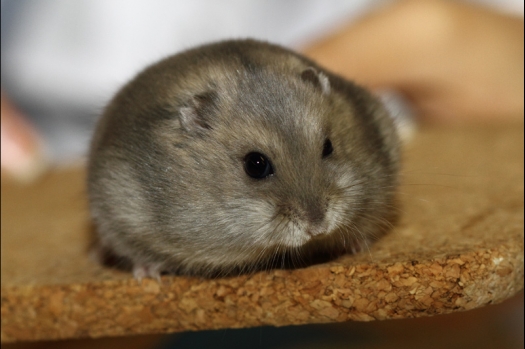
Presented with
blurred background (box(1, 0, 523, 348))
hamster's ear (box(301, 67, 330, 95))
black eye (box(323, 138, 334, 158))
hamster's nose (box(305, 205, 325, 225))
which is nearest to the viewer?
hamster's nose (box(305, 205, 325, 225))

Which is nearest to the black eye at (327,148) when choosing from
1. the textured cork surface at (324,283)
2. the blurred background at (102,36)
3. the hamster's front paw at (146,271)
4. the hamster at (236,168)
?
the hamster at (236,168)

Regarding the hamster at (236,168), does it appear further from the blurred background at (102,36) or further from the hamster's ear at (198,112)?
the blurred background at (102,36)

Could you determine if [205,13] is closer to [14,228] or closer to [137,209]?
[14,228]

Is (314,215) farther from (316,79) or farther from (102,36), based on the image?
(102,36)

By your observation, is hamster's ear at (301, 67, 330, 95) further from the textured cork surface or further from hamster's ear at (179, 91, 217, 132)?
the textured cork surface

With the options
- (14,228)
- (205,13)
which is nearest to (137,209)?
(14,228)

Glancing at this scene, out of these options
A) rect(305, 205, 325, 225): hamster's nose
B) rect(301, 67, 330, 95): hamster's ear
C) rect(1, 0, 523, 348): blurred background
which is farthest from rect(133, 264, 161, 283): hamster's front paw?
rect(1, 0, 523, 348): blurred background
